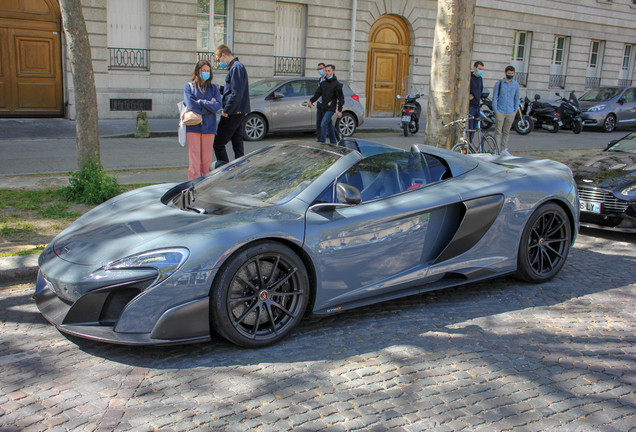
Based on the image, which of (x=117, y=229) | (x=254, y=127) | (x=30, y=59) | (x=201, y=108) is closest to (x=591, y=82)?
(x=254, y=127)

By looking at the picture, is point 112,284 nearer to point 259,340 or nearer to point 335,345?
point 259,340

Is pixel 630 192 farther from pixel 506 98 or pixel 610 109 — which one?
pixel 610 109

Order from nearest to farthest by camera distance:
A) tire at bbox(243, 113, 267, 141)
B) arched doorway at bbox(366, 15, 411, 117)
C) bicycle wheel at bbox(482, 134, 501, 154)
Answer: bicycle wheel at bbox(482, 134, 501, 154), tire at bbox(243, 113, 267, 141), arched doorway at bbox(366, 15, 411, 117)

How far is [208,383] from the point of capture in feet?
11.2

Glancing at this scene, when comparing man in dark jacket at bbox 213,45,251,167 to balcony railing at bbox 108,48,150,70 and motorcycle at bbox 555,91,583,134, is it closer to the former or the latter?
balcony railing at bbox 108,48,150,70

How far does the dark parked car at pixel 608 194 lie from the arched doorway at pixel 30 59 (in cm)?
1482

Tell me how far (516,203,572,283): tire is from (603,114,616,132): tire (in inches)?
765

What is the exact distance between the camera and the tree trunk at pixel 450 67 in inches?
334

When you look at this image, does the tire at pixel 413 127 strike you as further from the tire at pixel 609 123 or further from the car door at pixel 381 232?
the car door at pixel 381 232

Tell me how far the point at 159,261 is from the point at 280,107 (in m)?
11.7

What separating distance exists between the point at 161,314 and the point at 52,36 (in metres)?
16.0

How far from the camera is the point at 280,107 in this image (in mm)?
14820

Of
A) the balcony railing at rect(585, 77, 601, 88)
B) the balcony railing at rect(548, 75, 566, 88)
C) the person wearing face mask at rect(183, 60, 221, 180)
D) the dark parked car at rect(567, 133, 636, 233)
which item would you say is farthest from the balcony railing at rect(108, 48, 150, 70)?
the balcony railing at rect(585, 77, 601, 88)

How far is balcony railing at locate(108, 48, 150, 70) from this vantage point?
57.6 feet
